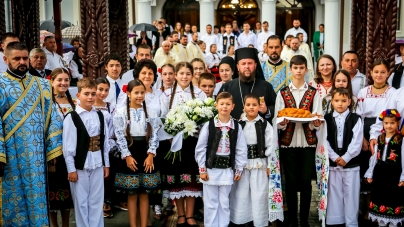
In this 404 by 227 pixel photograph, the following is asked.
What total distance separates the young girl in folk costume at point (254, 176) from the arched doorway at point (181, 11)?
19.0 m

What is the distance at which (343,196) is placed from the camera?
245 inches

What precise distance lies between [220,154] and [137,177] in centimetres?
92

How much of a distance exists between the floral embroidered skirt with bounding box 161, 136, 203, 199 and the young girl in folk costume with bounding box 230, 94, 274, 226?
1.54 feet

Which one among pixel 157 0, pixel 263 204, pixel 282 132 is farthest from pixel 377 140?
pixel 157 0

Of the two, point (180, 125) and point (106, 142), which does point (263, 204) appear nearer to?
point (180, 125)

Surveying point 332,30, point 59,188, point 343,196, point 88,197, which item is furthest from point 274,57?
point 332,30

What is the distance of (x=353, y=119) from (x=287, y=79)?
178 centimetres

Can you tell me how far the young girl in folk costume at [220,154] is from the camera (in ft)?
19.3

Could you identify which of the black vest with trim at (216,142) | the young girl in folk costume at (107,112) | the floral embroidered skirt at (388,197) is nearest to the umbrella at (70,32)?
the young girl in folk costume at (107,112)

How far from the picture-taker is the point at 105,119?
5.89 metres

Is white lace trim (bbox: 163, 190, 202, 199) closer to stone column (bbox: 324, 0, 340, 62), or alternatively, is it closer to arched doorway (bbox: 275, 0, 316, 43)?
stone column (bbox: 324, 0, 340, 62)

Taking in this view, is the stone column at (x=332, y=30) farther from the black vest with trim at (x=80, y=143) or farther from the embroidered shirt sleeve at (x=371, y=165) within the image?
the black vest with trim at (x=80, y=143)

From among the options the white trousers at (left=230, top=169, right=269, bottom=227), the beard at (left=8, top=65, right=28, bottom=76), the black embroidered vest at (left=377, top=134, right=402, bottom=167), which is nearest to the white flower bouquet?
the white trousers at (left=230, top=169, right=269, bottom=227)

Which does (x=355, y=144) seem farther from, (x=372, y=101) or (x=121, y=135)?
(x=121, y=135)
